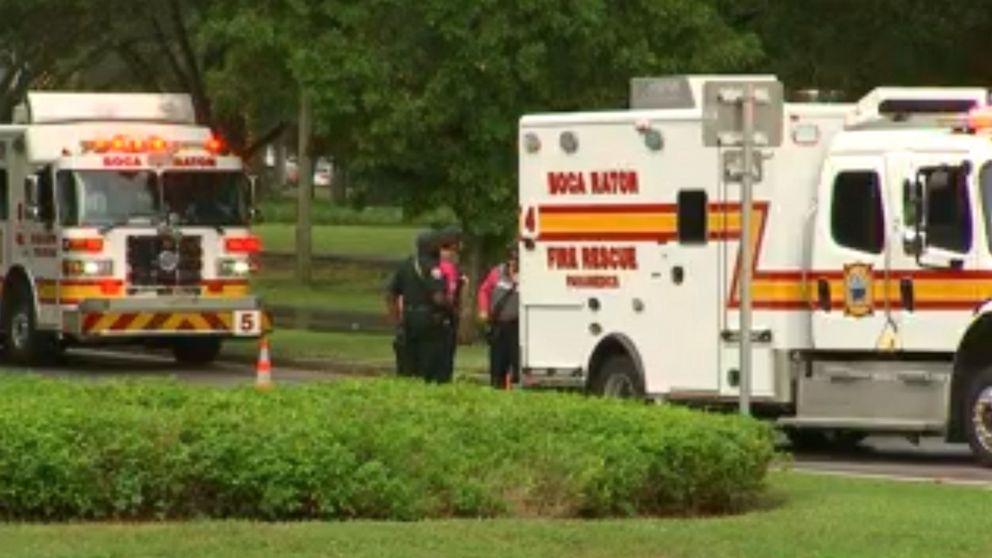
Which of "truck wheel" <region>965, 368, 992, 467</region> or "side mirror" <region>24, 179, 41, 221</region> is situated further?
"side mirror" <region>24, 179, 41, 221</region>

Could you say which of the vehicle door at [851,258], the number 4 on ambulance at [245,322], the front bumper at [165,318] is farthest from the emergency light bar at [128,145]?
the vehicle door at [851,258]

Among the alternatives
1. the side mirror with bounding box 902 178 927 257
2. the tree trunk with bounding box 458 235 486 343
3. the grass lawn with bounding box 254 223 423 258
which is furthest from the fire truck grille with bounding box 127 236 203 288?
the grass lawn with bounding box 254 223 423 258

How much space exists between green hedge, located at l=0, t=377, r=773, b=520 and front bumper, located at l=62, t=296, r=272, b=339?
59.0ft

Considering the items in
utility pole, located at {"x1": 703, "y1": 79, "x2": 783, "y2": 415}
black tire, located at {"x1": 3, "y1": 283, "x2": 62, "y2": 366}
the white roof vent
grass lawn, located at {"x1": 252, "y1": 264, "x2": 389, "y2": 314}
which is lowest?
A: grass lawn, located at {"x1": 252, "y1": 264, "x2": 389, "y2": 314}

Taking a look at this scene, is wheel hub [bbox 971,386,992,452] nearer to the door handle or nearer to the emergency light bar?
the door handle

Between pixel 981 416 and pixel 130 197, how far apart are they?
50.1 feet

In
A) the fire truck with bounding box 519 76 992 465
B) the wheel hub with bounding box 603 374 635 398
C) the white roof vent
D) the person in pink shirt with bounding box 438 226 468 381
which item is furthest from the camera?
the white roof vent

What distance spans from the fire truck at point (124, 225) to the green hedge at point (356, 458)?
18.0 metres

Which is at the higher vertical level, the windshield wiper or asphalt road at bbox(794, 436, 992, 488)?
the windshield wiper

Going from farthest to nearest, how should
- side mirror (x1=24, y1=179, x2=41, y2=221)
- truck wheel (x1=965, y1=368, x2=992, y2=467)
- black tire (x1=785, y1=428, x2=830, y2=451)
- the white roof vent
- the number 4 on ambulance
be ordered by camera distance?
the white roof vent < the number 4 on ambulance < side mirror (x1=24, y1=179, x2=41, y2=221) < black tire (x1=785, y1=428, x2=830, y2=451) < truck wheel (x1=965, y1=368, x2=992, y2=467)

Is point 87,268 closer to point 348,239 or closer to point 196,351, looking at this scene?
point 196,351

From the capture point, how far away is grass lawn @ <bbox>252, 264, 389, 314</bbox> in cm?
5259

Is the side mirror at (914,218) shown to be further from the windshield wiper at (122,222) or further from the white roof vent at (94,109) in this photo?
the white roof vent at (94,109)

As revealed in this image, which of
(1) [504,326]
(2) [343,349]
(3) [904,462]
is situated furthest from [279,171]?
(3) [904,462]
